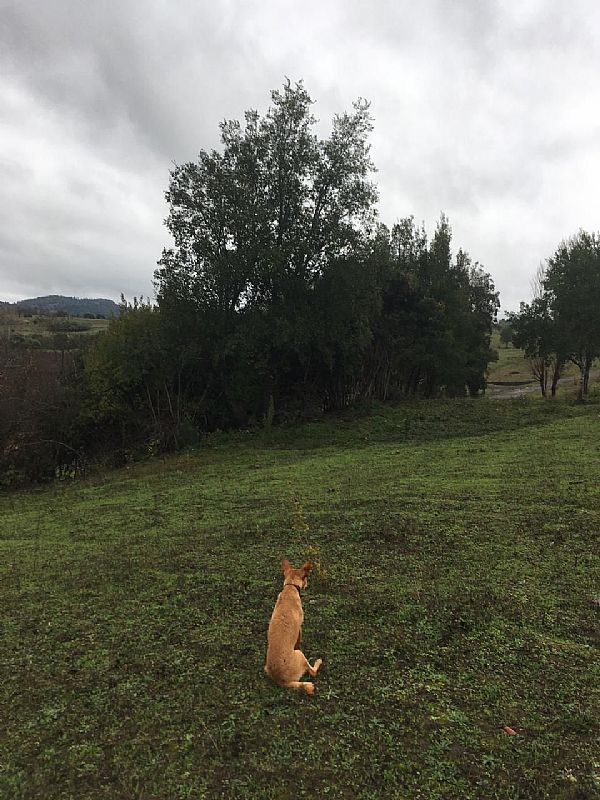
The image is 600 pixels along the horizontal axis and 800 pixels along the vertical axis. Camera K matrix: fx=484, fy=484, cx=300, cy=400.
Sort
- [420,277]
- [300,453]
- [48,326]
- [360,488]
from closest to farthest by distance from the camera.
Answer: [360,488]
[300,453]
[420,277]
[48,326]

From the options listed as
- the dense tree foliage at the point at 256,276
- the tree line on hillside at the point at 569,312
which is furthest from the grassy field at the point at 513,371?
the dense tree foliage at the point at 256,276

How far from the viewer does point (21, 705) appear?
2.74 meters

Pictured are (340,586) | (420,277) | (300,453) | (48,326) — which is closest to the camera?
(340,586)

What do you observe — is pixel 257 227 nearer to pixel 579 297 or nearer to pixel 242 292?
pixel 242 292

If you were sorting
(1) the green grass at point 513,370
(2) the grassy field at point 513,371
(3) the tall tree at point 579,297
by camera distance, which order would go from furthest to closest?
1. (1) the green grass at point 513,370
2. (2) the grassy field at point 513,371
3. (3) the tall tree at point 579,297

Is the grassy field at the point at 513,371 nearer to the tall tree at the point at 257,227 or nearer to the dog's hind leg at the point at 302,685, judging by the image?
the tall tree at the point at 257,227

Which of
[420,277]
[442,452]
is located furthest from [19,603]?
[420,277]

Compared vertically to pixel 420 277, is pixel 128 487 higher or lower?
lower

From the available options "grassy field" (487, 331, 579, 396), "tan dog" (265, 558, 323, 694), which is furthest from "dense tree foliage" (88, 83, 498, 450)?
"grassy field" (487, 331, 579, 396)

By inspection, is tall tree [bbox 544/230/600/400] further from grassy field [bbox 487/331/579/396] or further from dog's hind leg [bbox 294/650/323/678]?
dog's hind leg [bbox 294/650/323/678]

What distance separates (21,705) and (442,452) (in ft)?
29.1

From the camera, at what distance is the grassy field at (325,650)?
2.17 meters

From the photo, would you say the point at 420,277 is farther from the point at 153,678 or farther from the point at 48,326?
the point at 48,326

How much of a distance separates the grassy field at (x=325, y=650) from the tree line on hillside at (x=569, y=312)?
13194 mm
